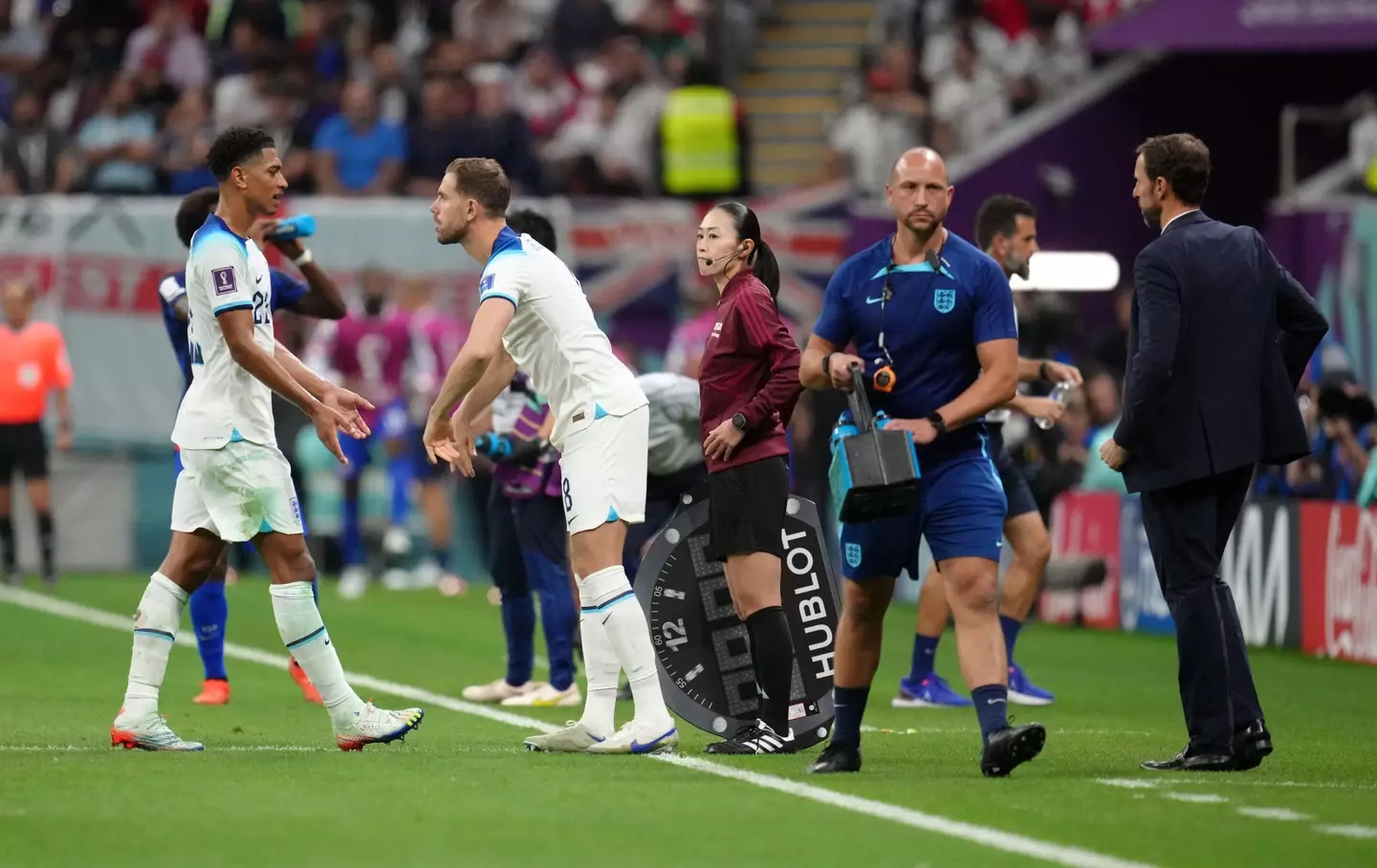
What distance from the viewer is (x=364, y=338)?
68.3 ft

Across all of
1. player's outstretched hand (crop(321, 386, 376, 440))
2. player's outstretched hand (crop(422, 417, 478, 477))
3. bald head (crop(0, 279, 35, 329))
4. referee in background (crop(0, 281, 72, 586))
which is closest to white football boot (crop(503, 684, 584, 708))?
player's outstretched hand (crop(321, 386, 376, 440))

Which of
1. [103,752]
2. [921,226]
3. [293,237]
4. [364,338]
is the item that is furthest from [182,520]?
[364,338]

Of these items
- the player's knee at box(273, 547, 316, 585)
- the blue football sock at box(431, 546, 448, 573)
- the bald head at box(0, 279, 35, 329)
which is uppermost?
the bald head at box(0, 279, 35, 329)

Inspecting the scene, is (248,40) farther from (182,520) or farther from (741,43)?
(182,520)

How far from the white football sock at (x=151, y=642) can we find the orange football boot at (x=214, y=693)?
2.66m

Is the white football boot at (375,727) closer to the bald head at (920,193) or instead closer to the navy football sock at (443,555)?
the bald head at (920,193)

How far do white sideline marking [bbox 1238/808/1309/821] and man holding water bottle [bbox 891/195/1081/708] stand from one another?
3.57 meters

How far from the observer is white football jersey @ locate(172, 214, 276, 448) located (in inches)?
362

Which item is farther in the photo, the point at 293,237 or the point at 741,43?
the point at 741,43

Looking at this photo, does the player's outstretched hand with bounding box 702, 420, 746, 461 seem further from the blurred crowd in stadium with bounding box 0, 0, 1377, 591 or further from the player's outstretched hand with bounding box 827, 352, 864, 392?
the blurred crowd in stadium with bounding box 0, 0, 1377, 591

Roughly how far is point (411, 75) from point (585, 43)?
1.88m

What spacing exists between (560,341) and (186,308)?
2.70 metres

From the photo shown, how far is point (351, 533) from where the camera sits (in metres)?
20.7

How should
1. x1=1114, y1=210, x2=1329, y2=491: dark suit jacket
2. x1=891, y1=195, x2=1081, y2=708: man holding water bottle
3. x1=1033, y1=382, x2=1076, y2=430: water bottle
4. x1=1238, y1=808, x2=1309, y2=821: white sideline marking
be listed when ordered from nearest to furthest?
1. x1=1238, y1=808, x2=1309, y2=821: white sideline marking
2. x1=1114, y1=210, x2=1329, y2=491: dark suit jacket
3. x1=1033, y1=382, x2=1076, y2=430: water bottle
4. x1=891, y1=195, x2=1081, y2=708: man holding water bottle
